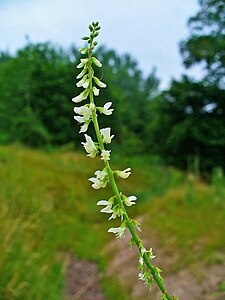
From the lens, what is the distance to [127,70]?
80.0 m

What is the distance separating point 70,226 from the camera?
11312 millimetres

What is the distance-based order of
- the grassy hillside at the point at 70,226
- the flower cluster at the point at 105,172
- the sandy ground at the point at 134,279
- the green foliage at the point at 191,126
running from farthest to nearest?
the green foliage at the point at 191,126 → the sandy ground at the point at 134,279 → the grassy hillside at the point at 70,226 → the flower cluster at the point at 105,172

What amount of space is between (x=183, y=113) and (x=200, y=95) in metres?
1.44

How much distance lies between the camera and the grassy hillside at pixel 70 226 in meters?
5.78

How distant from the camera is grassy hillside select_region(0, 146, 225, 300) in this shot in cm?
578

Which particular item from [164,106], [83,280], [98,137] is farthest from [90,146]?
[164,106]

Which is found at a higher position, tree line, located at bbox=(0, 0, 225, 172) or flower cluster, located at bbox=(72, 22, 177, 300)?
tree line, located at bbox=(0, 0, 225, 172)

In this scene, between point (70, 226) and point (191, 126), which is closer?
point (70, 226)

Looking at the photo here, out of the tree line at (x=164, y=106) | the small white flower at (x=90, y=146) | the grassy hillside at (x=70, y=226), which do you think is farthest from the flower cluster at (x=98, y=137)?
the tree line at (x=164, y=106)

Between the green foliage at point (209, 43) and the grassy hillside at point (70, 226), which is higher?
the green foliage at point (209, 43)

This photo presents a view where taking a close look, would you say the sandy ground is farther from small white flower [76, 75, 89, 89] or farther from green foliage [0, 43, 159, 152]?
green foliage [0, 43, 159, 152]

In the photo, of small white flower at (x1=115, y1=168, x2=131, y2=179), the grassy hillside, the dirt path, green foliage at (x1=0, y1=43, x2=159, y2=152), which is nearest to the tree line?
green foliage at (x1=0, y1=43, x2=159, y2=152)

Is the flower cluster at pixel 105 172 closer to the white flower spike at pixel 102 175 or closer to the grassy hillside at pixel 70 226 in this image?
the white flower spike at pixel 102 175

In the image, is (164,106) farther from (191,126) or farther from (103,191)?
(103,191)
